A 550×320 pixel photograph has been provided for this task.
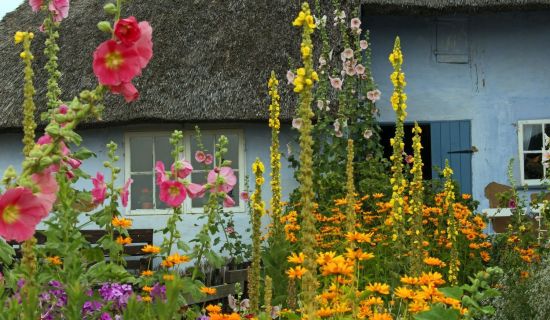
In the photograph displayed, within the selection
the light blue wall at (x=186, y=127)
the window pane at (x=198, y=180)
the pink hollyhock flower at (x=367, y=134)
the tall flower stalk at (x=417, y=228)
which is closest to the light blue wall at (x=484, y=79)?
the pink hollyhock flower at (x=367, y=134)

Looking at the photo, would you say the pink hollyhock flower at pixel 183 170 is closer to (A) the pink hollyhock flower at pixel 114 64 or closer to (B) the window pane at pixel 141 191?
(A) the pink hollyhock flower at pixel 114 64

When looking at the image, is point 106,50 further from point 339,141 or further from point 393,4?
point 393,4

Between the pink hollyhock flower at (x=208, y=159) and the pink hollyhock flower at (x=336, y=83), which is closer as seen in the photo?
the pink hollyhock flower at (x=208, y=159)

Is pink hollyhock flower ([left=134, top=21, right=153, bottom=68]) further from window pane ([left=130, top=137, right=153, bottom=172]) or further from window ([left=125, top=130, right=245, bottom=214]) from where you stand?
window pane ([left=130, top=137, right=153, bottom=172])

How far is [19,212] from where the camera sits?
136cm

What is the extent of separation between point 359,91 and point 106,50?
269 inches

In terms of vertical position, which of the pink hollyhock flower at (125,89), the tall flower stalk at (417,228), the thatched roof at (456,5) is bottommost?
the tall flower stalk at (417,228)

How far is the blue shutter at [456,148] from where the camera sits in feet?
28.2

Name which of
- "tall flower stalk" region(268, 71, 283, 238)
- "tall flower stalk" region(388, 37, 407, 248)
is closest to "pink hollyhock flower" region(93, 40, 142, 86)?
"tall flower stalk" region(268, 71, 283, 238)

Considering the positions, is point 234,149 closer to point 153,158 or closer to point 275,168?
point 153,158

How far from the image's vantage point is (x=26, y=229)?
1379 millimetres

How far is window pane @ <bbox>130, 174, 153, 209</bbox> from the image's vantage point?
8.84 m

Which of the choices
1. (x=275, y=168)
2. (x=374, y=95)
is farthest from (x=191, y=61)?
(x=275, y=168)

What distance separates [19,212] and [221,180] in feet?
3.36
